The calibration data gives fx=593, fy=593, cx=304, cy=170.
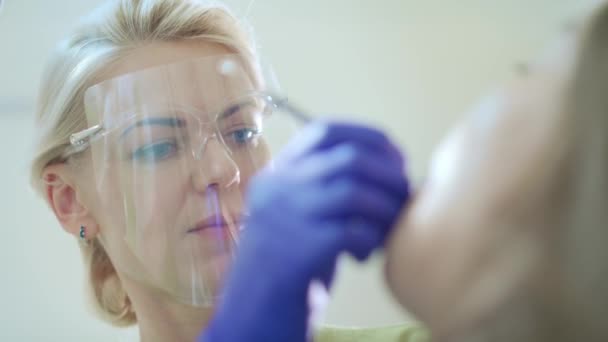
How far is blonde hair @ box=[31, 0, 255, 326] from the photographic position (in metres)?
1.04

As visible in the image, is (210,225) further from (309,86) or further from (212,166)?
(309,86)

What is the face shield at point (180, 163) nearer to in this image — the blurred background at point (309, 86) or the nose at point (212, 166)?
the nose at point (212, 166)

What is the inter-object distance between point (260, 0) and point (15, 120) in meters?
0.81

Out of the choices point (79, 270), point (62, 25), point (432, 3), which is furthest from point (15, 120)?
point (432, 3)

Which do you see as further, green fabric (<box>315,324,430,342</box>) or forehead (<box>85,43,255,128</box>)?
green fabric (<box>315,324,430,342</box>)

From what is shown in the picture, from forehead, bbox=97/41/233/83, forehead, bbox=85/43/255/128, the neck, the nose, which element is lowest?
the neck

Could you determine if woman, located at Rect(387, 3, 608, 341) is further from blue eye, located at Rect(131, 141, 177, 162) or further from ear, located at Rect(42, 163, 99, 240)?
ear, located at Rect(42, 163, 99, 240)

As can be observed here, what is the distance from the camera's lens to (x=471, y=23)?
5.31 feet

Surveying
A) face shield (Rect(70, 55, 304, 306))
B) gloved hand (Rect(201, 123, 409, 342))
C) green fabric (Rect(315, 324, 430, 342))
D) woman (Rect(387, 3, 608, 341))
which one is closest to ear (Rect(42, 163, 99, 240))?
face shield (Rect(70, 55, 304, 306))

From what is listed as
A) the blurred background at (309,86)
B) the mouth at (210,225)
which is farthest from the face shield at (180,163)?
the blurred background at (309,86)

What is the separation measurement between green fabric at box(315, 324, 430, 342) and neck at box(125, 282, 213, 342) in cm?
24

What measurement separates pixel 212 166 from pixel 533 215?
611mm

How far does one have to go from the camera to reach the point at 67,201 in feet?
3.74

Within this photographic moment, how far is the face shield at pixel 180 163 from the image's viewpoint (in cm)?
95
